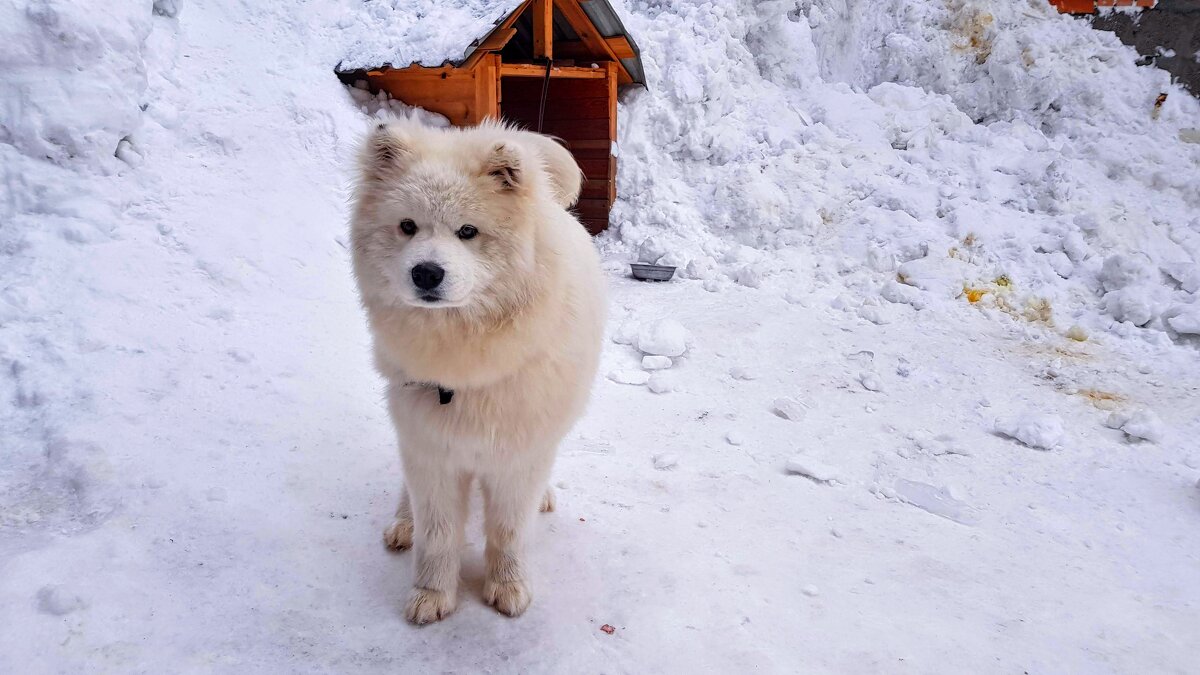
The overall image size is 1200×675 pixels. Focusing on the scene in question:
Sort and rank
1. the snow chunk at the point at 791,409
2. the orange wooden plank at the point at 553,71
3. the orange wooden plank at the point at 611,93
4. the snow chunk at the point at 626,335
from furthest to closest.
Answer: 1. the orange wooden plank at the point at 611,93
2. the orange wooden plank at the point at 553,71
3. the snow chunk at the point at 626,335
4. the snow chunk at the point at 791,409

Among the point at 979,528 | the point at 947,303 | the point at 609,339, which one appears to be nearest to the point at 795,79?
the point at 947,303

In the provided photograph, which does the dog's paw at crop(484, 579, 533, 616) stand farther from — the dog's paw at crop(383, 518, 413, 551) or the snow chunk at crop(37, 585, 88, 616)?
the snow chunk at crop(37, 585, 88, 616)

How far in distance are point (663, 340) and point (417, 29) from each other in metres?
3.98

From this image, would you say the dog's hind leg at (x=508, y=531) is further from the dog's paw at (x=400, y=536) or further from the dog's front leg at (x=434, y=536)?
the dog's paw at (x=400, y=536)

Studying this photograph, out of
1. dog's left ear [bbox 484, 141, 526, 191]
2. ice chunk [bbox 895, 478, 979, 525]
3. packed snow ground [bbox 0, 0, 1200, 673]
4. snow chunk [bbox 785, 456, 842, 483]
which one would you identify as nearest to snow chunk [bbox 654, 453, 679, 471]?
packed snow ground [bbox 0, 0, 1200, 673]

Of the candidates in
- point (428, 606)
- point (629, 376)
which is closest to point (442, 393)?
point (428, 606)

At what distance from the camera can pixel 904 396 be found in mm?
4930

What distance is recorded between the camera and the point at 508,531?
8.75 ft

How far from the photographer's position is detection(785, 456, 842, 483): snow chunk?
3.80m

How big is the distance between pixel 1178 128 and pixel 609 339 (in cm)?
806

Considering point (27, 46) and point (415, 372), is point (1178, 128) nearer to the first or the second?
point (415, 372)

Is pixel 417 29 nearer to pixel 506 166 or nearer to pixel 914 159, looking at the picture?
pixel 506 166

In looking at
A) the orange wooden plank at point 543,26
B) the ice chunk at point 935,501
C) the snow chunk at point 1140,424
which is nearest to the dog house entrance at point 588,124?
the orange wooden plank at point 543,26

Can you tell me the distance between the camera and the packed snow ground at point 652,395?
250 cm
